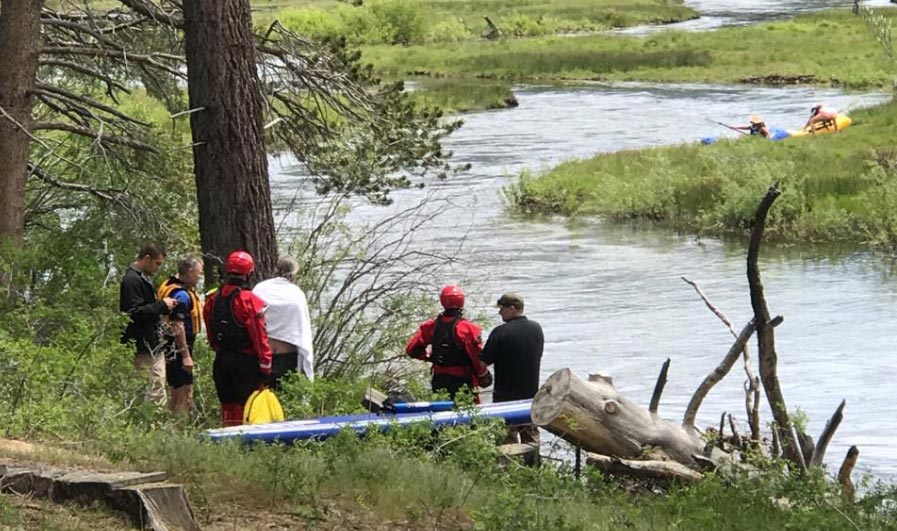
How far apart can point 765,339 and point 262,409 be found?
3.35m

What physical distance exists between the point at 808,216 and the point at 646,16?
193ft

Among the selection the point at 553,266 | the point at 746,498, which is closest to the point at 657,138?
the point at 553,266

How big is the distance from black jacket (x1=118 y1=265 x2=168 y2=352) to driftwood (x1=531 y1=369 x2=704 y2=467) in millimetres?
2700

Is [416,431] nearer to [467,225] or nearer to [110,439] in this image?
[110,439]

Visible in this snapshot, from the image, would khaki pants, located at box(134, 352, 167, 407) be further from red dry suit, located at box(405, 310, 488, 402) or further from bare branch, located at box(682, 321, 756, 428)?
bare branch, located at box(682, 321, 756, 428)

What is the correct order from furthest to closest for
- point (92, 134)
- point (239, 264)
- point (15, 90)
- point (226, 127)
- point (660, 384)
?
point (92, 134)
point (15, 90)
point (226, 127)
point (660, 384)
point (239, 264)

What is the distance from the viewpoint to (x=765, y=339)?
10727 millimetres

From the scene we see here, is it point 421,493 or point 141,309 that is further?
point 141,309

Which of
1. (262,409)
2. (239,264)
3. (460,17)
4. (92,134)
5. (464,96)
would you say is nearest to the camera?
(239,264)

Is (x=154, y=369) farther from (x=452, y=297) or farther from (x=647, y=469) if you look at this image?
(x=647, y=469)

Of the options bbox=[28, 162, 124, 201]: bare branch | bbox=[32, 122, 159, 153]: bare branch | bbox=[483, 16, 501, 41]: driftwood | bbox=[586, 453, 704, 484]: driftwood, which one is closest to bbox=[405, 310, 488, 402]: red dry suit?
bbox=[586, 453, 704, 484]: driftwood

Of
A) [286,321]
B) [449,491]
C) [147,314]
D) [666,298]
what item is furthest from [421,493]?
[666,298]

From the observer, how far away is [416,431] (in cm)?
948

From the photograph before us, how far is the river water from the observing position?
59.1 ft
